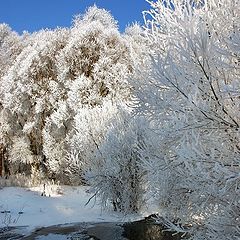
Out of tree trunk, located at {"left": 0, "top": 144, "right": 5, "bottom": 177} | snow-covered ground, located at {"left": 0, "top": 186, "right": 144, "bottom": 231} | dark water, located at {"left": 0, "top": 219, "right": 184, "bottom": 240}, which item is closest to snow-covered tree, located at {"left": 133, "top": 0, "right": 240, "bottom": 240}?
dark water, located at {"left": 0, "top": 219, "right": 184, "bottom": 240}

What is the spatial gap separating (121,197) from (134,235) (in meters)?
2.59

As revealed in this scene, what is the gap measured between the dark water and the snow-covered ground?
0.67m

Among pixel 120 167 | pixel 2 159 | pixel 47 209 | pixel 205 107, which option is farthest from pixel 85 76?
pixel 205 107

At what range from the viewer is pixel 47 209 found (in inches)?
568

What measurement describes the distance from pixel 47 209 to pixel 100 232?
3743mm

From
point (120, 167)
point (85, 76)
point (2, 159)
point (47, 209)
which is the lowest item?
point (47, 209)

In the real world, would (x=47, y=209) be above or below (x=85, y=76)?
below

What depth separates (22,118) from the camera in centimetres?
2267

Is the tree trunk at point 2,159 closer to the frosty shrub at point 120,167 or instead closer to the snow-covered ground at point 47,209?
the snow-covered ground at point 47,209

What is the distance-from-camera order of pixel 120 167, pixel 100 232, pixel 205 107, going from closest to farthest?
pixel 205 107 < pixel 100 232 < pixel 120 167

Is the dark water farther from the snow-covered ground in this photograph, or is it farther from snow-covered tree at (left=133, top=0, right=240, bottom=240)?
snow-covered tree at (left=133, top=0, right=240, bottom=240)

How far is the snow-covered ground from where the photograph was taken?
502 inches

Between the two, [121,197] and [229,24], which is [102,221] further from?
[229,24]

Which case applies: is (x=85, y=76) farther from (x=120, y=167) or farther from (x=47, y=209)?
(x=120, y=167)
